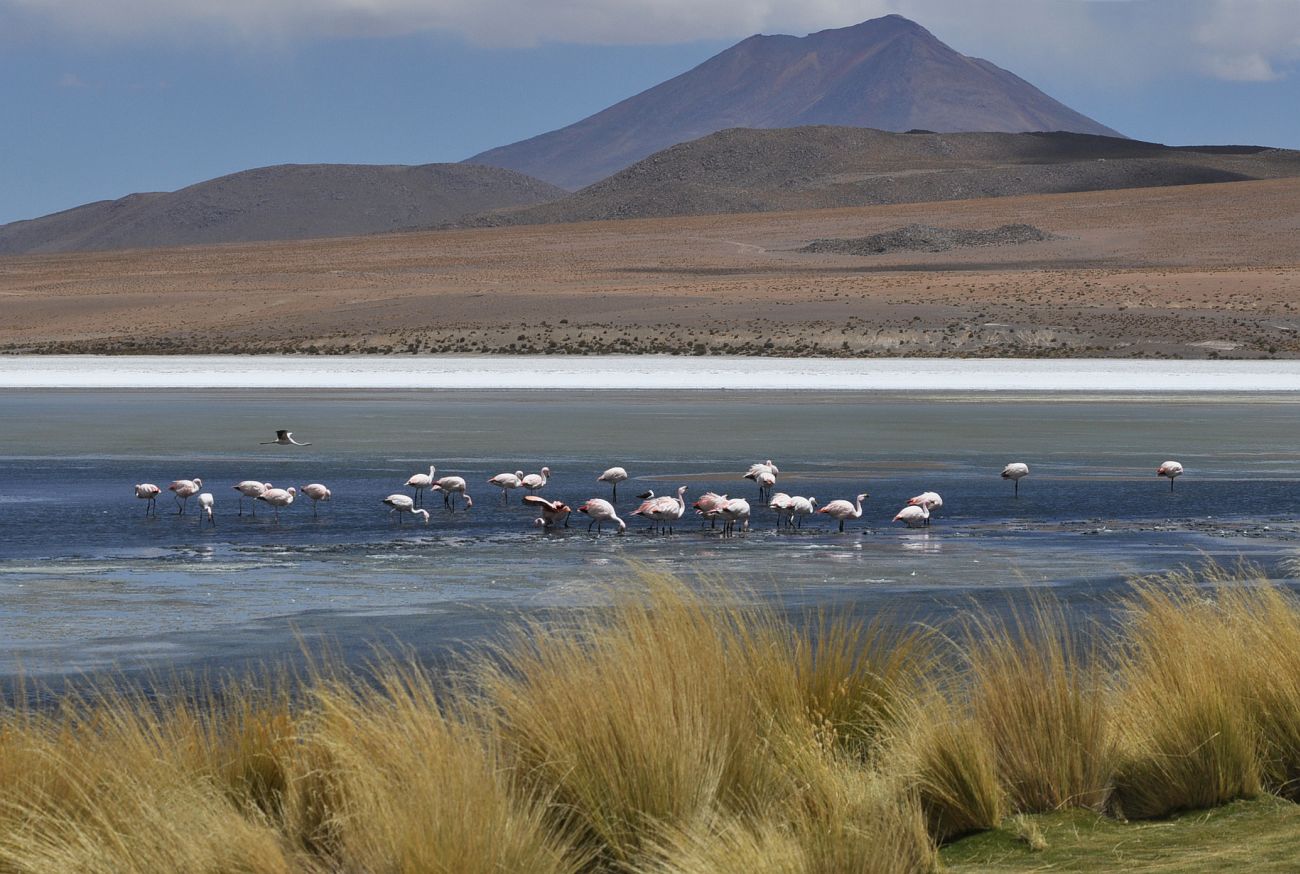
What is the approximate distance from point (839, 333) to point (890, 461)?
118 ft

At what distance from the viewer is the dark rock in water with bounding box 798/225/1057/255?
10438 centimetres

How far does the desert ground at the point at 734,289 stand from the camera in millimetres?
55750

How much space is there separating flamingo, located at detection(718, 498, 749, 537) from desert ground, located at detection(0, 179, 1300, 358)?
37.5 meters

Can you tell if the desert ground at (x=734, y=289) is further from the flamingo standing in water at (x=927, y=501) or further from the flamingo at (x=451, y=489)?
the flamingo standing in water at (x=927, y=501)

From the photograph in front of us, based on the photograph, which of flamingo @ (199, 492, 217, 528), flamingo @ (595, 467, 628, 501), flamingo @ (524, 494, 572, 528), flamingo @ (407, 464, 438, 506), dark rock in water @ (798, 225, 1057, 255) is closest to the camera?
flamingo @ (524, 494, 572, 528)

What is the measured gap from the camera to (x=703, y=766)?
17.4 feet

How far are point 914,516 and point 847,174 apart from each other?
168 metres

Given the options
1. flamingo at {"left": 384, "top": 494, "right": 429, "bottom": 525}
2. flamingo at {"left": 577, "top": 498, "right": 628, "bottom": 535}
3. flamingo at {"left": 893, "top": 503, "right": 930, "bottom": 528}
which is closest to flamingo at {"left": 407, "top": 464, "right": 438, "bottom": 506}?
flamingo at {"left": 384, "top": 494, "right": 429, "bottom": 525}

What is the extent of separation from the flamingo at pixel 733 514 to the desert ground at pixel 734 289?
3755 centimetres

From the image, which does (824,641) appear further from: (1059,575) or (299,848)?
(1059,575)

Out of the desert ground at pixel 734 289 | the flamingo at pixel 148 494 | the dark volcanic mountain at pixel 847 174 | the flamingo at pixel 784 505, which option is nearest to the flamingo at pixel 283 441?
the flamingo at pixel 148 494

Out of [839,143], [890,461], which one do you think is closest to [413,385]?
[890,461]

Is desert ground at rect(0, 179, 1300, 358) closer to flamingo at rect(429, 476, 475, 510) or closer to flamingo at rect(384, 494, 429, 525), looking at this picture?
flamingo at rect(429, 476, 475, 510)

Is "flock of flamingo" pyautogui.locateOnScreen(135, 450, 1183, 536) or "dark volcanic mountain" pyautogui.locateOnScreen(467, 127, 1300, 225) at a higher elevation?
"dark volcanic mountain" pyautogui.locateOnScreen(467, 127, 1300, 225)
